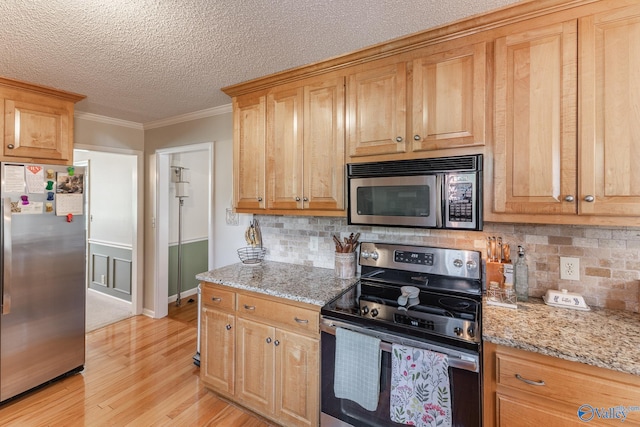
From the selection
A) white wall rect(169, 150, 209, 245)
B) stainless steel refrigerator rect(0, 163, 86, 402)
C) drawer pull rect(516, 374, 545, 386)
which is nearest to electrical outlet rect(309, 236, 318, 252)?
drawer pull rect(516, 374, 545, 386)

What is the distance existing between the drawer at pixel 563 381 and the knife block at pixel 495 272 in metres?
0.54

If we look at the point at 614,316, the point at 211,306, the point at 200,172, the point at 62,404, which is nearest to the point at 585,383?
the point at 614,316

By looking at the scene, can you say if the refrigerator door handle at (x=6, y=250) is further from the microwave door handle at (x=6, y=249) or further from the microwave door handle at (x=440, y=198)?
the microwave door handle at (x=440, y=198)

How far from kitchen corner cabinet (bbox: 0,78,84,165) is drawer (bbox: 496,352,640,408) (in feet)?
11.2

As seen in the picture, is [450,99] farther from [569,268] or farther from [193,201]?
[193,201]

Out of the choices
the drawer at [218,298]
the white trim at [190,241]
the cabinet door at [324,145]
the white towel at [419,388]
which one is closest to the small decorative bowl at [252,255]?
the drawer at [218,298]

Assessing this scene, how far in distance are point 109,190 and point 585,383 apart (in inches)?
202

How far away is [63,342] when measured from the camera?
2.37 meters

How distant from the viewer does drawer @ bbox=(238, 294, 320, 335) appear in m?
1.66

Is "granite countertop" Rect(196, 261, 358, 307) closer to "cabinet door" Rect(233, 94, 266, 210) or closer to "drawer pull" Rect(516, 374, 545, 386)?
"cabinet door" Rect(233, 94, 266, 210)

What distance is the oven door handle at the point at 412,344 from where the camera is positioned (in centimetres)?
120

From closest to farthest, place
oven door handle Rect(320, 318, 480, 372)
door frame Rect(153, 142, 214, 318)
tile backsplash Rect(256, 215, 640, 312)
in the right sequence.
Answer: oven door handle Rect(320, 318, 480, 372)
tile backsplash Rect(256, 215, 640, 312)
door frame Rect(153, 142, 214, 318)

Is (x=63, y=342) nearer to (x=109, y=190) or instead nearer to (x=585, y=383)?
(x=109, y=190)

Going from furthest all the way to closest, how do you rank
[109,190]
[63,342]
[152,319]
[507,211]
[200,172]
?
1. [200,172]
2. [109,190]
3. [152,319]
4. [63,342]
5. [507,211]
